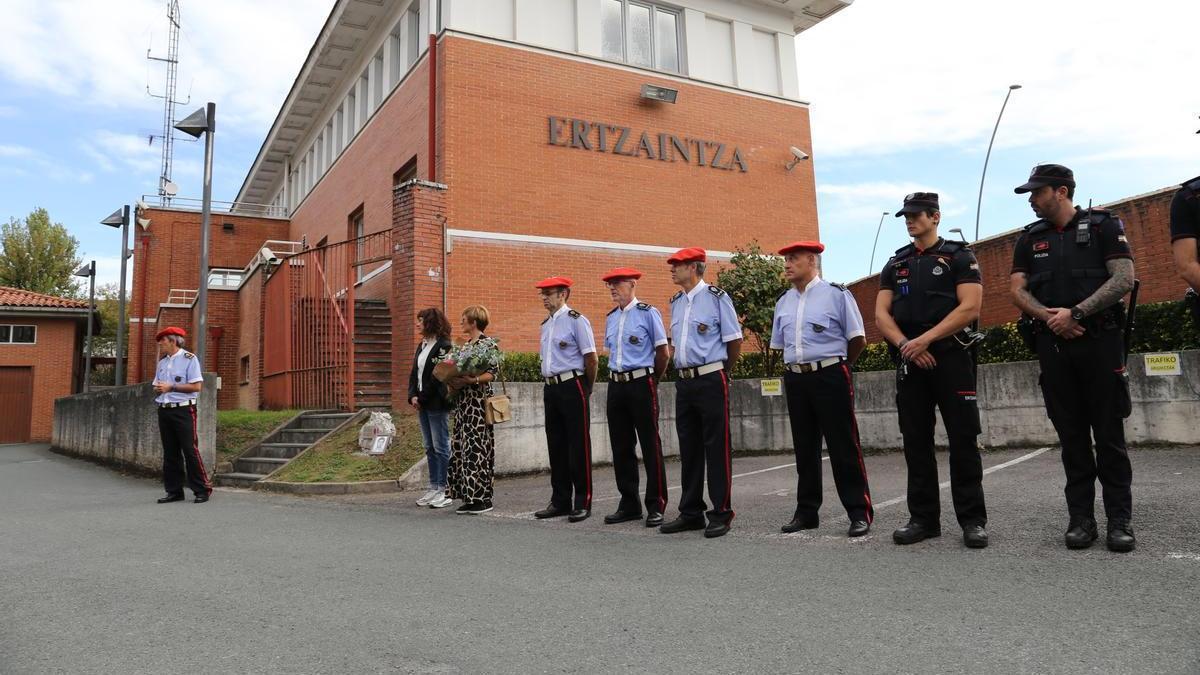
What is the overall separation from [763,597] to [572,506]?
3325 millimetres

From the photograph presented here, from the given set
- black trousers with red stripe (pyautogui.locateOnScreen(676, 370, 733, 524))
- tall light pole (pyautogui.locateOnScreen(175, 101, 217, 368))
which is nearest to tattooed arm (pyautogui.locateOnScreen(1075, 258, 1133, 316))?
black trousers with red stripe (pyautogui.locateOnScreen(676, 370, 733, 524))

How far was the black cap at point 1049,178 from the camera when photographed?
4.45 metres

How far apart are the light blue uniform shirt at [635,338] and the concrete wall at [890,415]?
13.9 feet

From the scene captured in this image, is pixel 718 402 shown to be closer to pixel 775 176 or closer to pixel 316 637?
pixel 316 637

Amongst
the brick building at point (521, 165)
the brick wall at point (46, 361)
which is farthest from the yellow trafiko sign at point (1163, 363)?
the brick wall at point (46, 361)

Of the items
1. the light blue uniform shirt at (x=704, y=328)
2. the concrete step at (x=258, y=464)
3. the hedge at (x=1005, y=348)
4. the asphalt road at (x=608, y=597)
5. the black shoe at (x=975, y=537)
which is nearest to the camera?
the asphalt road at (x=608, y=597)

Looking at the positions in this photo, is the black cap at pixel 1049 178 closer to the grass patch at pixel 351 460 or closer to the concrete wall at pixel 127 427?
the grass patch at pixel 351 460

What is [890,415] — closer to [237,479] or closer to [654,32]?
[237,479]

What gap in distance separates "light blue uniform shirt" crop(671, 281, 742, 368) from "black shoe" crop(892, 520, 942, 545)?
5.57 ft

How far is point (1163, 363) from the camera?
8820 mm

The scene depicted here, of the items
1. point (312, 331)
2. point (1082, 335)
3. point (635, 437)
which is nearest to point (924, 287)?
point (1082, 335)

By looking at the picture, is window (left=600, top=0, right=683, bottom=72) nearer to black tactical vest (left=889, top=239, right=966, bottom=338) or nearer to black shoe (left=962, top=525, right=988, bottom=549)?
black tactical vest (left=889, top=239, right=966, bottom=338)

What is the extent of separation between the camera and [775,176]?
56.7 feet

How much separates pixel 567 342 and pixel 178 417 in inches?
197
